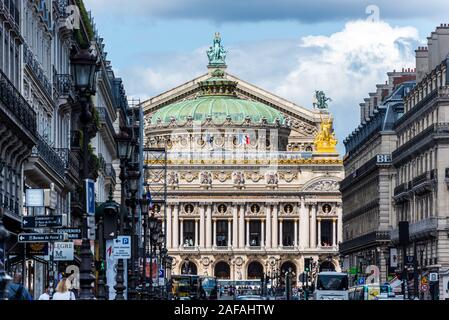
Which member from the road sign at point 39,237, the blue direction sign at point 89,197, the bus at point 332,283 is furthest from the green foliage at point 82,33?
the road sign at point 39,237

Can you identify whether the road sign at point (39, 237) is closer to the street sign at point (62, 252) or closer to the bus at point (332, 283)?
the street sign at point (62, 252)

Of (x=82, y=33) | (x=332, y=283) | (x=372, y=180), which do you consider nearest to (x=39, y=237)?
(x=82, y=33)

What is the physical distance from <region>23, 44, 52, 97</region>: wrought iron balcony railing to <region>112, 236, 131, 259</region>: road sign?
19.2 ft

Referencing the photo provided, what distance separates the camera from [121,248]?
162ft

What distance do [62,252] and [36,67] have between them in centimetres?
1665

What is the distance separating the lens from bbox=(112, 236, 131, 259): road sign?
161 feet

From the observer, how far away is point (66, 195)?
219ft

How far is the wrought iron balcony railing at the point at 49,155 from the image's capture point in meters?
51.3

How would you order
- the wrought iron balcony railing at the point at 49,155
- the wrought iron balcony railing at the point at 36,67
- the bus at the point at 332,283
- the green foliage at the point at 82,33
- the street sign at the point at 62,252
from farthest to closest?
1. the bus at the point at 332,283
2. the green foliage at the point at 82,33
3. the wrought iron balcony railing at the point at 49,155
4. the wrought iron balcony railing at the point at 36,67
5. the street sign at the point at 62,252

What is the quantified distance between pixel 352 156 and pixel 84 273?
13542 centimetres

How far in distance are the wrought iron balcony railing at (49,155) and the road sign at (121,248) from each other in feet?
11.8

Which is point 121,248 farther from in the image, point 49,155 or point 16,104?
point 16,104

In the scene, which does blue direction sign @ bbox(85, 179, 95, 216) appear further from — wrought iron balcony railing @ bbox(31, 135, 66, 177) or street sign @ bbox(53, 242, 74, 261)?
wrought iron balcony railing @ bbox(31, 135, 66, 177)
